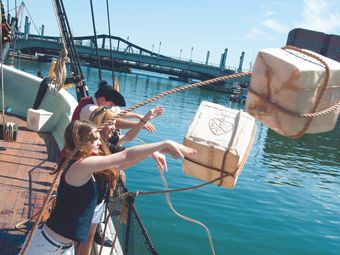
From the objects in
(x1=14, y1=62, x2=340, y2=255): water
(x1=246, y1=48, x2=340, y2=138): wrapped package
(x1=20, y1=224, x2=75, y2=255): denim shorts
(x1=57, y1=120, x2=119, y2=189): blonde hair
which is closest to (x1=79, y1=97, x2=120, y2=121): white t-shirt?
(x1=57, y1=120, x2=119, y2=189): blonde hair

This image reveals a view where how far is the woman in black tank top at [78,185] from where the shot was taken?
2.36 metres

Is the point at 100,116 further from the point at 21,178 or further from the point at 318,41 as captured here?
the point at 318,41

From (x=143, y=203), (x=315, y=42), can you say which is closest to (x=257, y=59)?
(x=143, y=203)

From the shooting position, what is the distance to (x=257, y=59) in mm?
2488

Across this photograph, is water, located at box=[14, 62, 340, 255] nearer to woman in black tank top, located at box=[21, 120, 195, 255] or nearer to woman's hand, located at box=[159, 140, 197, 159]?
woman in black tank top, located at box=[21, 120, 195, 255]

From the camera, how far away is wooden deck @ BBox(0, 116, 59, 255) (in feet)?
14.3

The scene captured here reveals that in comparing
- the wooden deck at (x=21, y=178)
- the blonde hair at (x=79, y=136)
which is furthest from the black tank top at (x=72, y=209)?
the wooden deck at (x=21, y=178)

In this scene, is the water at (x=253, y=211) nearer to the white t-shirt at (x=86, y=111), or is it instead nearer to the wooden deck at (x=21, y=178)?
the wooden deck at (x=21, y=178)

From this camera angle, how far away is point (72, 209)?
272 centimetres

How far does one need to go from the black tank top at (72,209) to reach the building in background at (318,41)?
282ft

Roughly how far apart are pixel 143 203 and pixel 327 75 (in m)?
8.18

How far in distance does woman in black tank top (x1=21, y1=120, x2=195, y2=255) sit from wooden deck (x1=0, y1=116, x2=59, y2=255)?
154cm

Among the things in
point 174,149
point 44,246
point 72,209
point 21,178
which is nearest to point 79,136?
point 72,209

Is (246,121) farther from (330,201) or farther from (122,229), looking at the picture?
(330,201)
